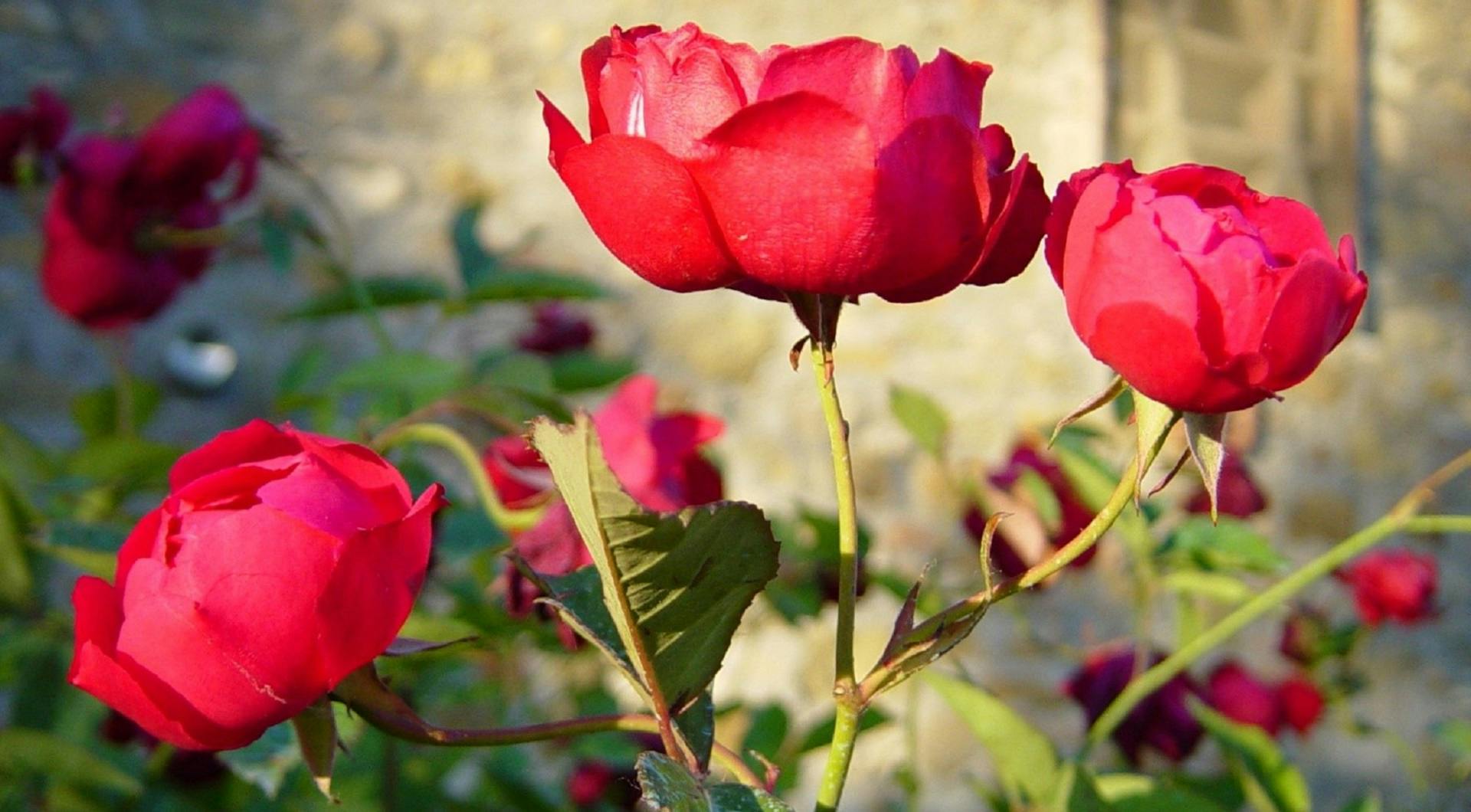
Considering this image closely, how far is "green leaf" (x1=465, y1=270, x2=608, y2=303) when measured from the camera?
1060 millimetres

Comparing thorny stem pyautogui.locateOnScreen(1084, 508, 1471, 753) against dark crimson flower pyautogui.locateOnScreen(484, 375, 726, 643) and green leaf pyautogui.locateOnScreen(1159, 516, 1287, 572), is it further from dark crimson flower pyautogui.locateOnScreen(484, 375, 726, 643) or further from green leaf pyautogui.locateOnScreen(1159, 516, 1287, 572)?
dark crimson flower pyautogui.locateOnScreen(484, 375, 726, 643)

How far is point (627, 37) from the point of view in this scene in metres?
0.40

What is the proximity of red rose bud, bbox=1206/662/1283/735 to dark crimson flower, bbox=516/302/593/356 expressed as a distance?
78cm

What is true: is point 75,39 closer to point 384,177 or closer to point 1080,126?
point 384,177

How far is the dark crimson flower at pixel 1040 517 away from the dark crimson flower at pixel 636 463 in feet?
0.89

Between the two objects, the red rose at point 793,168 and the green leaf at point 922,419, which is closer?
the red rose at point 793,168

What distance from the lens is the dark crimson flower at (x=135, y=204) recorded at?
35.9 inches

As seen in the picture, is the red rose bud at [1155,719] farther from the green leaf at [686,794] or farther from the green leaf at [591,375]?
the green leaf at [686,794]

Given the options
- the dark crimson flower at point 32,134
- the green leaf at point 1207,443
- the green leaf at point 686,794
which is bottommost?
the green leaf at point 686,794

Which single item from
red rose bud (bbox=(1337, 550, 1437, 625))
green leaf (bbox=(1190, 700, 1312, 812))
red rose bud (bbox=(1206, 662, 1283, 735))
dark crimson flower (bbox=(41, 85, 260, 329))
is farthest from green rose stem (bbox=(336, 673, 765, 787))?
red rose bud (bbox=(1337, 550, 1437, 625))

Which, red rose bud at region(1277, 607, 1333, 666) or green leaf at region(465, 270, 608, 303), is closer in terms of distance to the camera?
green leaf at region(465, 270, 608, 303)

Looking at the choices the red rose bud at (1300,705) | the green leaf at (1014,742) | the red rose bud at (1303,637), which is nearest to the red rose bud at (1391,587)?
the red rose bud at (1303,637)

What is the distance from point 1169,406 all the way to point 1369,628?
1.26 m

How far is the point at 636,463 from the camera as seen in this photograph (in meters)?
0.69
